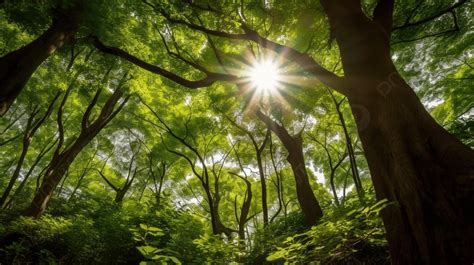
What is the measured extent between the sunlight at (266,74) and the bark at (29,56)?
5.50 metres

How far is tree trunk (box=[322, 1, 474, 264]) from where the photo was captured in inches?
84.0

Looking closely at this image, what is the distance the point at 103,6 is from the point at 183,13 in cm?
223

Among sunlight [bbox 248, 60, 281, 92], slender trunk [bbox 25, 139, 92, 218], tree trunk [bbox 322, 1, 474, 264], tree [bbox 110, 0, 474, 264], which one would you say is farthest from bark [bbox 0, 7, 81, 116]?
tree trunk [bbox 322, 1, 474, 264]

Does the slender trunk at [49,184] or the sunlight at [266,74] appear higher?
the sunlight at [266,74]

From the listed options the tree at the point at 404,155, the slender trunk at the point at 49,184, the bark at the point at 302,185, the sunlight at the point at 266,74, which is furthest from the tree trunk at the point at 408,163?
the slender trunk at the point at 49,184

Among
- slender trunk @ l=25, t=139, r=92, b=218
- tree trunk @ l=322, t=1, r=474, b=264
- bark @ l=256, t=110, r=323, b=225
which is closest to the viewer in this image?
tree trunk @ l=322, t=1, r=474, b=264

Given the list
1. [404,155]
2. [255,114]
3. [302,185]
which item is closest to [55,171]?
[255,114]

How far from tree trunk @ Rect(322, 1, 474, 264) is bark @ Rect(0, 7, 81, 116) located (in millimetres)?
6058

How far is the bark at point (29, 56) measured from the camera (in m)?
5.66

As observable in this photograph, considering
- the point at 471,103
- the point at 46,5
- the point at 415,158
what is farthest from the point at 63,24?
the point at 471,103

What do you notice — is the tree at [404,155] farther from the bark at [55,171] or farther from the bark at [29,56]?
the bark at [55,171]

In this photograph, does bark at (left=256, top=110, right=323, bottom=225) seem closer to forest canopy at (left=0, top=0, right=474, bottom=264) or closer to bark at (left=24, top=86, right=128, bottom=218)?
forest canopy at (left=0, top=0, right=474, bottom=264)

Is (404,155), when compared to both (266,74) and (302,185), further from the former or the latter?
(266,74)

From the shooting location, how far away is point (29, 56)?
6281 mm
